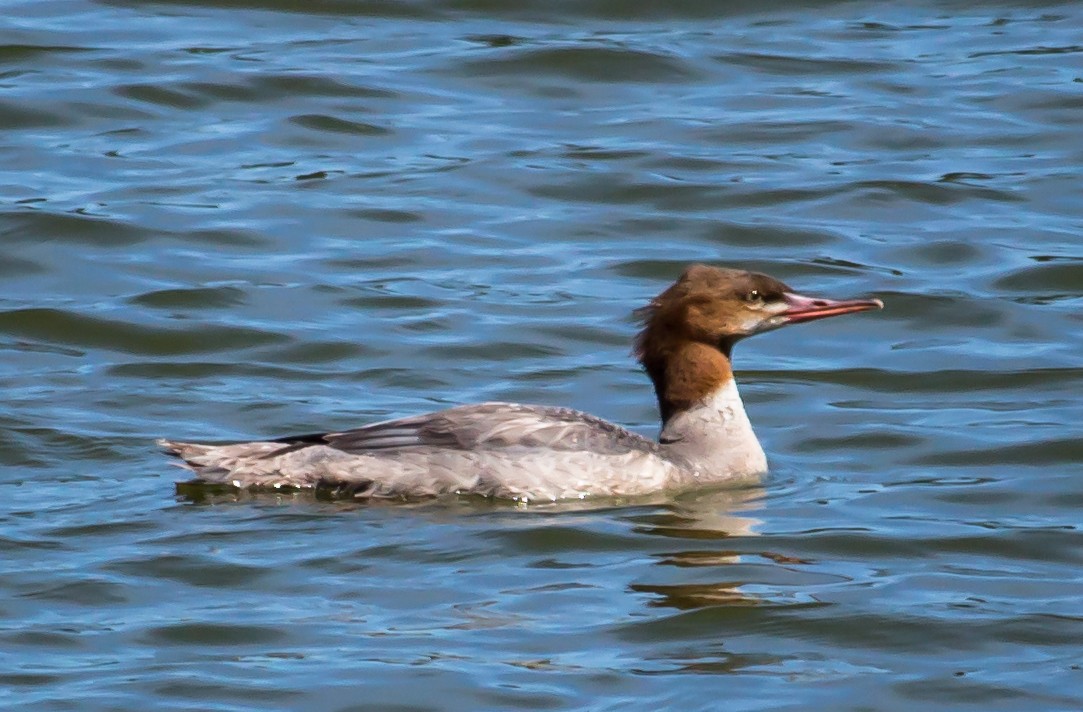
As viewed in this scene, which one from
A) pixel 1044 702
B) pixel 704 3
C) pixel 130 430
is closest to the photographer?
pixel 1044 702

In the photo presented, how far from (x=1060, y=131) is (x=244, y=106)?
6.18 m

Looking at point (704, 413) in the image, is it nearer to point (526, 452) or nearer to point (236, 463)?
point (526, 452)

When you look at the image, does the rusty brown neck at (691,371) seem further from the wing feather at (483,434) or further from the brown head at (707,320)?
the wing feather at (483,434)

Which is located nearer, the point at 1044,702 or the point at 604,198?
the point at 1044,702

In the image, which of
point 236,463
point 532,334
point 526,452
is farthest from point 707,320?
point 532,334

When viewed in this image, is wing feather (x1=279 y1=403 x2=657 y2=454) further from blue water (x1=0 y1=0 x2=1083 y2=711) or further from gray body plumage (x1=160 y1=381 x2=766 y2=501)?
blue water (x1=0 y1=0 x2=1083 y2=711)

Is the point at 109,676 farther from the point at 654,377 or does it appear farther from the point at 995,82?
the point at 995,82

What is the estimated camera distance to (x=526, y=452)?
9.71m

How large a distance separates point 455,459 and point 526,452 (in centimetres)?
31

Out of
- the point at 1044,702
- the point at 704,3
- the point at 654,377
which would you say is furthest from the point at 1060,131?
the point at 1044,702

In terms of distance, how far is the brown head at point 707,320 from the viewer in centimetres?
1014

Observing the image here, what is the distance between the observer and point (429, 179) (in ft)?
50.4

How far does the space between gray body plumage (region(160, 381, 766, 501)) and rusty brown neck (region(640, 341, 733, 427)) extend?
0.50 metres

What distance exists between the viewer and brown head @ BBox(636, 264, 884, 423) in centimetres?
1014
